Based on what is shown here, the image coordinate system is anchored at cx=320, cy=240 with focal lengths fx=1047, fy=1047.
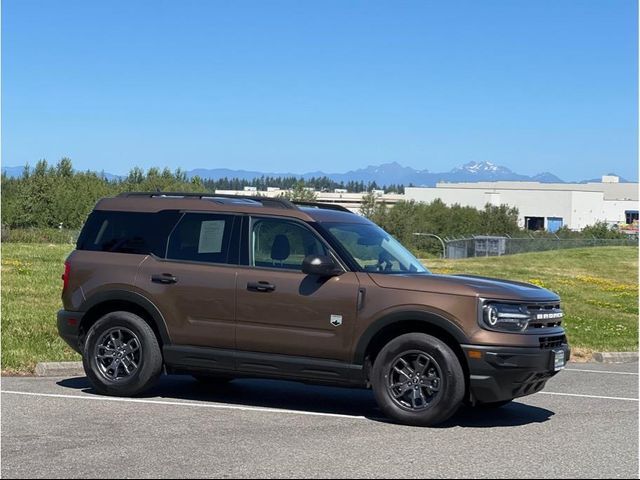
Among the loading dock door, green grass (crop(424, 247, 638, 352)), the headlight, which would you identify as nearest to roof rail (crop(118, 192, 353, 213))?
the headlight

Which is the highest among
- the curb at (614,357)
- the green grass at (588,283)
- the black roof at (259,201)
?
the black roof at (259,201)

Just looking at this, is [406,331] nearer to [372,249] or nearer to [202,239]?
[372,249]

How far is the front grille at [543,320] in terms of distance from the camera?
9.28 metres

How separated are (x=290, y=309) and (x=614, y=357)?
28.3ft

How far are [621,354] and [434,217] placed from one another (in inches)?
4764

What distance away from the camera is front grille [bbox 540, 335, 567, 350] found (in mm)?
9273

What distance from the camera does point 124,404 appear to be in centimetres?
980

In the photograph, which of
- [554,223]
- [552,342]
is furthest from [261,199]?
[554,223]

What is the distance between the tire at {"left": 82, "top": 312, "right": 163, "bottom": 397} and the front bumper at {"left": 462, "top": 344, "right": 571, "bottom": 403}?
122 inches

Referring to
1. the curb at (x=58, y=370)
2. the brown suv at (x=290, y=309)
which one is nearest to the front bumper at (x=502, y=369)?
the brown suv at (x=290, y=309)

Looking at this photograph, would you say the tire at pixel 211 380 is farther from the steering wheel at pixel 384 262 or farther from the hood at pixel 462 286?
the hood at pixel 462 286

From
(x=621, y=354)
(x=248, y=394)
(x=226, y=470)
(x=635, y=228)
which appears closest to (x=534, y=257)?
(x=621, y=354)

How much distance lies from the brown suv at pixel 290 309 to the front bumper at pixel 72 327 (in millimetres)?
14

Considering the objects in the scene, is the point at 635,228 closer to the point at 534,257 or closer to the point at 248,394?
the point at 534,257
